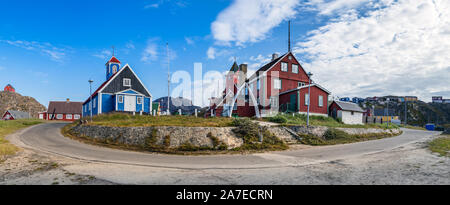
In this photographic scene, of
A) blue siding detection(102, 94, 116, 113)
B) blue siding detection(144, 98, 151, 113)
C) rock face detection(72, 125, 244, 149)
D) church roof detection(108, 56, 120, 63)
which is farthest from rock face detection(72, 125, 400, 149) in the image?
church roof detection(108, 56, 120, 63)

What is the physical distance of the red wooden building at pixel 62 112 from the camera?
64.0 m

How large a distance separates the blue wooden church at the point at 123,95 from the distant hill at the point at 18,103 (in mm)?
106682

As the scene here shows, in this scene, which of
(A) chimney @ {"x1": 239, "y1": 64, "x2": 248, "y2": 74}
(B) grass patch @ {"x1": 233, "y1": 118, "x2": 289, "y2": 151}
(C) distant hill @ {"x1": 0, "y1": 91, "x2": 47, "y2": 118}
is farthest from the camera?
(C) distant hill @ {"x1": 0, "y1": 91, "x2": 47, "y2": 118}

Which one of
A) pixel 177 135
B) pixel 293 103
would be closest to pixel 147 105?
pixel 177 135

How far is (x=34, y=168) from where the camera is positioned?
9406mm

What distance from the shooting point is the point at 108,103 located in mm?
32312

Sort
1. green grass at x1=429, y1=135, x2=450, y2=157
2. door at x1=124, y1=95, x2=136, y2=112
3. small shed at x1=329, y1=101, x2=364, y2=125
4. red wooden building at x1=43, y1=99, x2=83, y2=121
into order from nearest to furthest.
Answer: green grass at x1=429, y1=135, x2=450, y2=157 → small shed at x1=329, y1=101, x2=364, y2=125 → door at x1=124, y1=95, x2=136, y2=112 → red wooden building at x1=43, y1=99, x2=83, y2=121

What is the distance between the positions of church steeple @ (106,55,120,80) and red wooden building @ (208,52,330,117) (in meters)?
21.7

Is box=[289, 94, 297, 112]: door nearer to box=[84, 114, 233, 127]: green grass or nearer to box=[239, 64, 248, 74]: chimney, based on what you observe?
box=[84, 114, 233, 127]: green grass

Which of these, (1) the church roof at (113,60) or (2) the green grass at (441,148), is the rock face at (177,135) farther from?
(1) the church roof at (113,60)

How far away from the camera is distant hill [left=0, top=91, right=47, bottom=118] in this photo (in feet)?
354

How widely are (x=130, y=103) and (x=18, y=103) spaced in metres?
126

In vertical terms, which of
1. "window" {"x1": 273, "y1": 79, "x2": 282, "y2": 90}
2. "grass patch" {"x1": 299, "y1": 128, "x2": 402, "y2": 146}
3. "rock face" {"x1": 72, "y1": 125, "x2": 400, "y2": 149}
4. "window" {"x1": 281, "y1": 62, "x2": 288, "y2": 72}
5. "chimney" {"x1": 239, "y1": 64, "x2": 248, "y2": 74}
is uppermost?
"chimney" {"x1": 239, "y1": 64, "x2": 248, "y2": 74}
